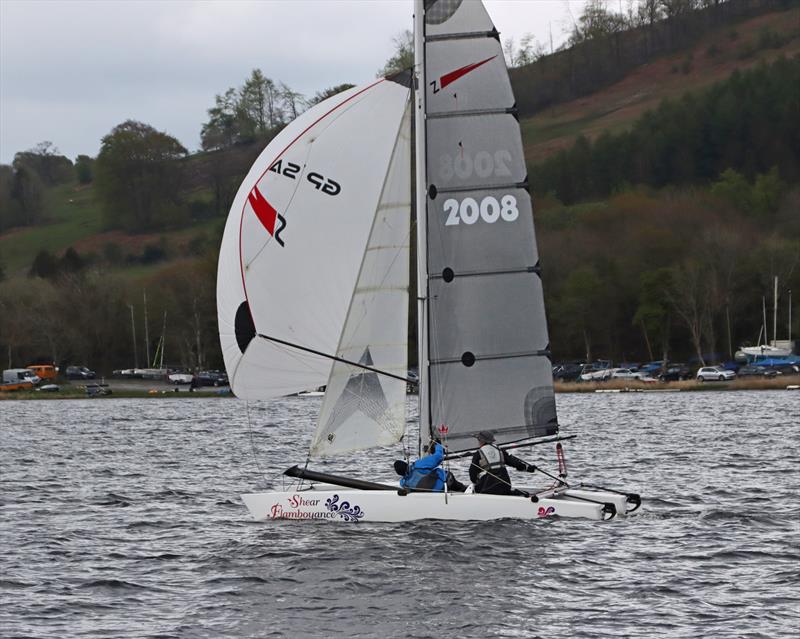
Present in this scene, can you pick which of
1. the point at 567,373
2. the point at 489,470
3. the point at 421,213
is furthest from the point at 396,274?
the point at 567,373

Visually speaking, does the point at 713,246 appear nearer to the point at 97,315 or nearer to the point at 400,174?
the point at 97,315

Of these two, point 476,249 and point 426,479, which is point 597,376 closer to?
point 476,249

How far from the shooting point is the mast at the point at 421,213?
20.5 m

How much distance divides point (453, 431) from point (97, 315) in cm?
9262

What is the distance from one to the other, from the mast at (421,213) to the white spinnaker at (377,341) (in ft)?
0.81

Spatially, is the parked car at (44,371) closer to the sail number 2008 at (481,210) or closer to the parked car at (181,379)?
the parked car at (181,379)

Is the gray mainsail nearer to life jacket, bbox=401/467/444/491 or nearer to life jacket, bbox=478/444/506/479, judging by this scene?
life jacket, bbox=478/444/506/479

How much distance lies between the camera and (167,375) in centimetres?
10169

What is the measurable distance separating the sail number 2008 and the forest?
69447 mm

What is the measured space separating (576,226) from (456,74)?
8613cm

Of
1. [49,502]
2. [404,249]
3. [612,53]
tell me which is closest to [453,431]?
[404,249]

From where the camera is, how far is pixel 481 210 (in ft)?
68.1

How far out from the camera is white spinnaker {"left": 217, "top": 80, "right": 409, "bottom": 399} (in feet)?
65.5

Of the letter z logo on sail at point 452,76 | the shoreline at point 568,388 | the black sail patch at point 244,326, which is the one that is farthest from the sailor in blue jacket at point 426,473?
the shoreline at point 568,388
